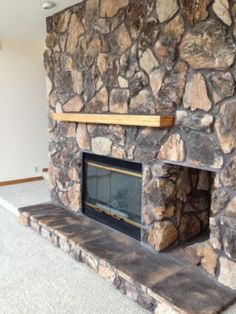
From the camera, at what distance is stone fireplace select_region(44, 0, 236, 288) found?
82.4 inches

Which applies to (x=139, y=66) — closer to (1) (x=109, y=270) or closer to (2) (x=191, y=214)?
(2) (x=191, y=214)

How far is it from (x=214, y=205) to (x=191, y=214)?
0.61 metres

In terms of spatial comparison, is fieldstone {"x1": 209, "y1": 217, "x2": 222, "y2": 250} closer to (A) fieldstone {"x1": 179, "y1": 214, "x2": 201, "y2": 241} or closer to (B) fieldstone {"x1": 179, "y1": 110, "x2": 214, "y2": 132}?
(A) fieldstone {"x1": 179, "y1": 214, "x2": 201, "y2": 241}

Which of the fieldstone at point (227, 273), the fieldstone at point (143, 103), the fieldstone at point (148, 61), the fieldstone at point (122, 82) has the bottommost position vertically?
the fieldstone at point (227, 273)

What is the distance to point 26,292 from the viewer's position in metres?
2.34

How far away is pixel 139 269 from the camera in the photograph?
2.33 metres

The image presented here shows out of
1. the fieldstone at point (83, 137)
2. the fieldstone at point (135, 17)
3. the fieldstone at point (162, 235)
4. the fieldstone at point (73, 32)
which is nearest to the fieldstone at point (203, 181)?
the fieldstone at point (162, 235)

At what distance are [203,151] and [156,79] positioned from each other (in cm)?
71

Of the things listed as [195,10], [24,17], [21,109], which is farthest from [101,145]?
[21,109]

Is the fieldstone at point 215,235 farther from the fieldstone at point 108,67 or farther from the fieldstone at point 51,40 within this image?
the fieldstone at point 51,40

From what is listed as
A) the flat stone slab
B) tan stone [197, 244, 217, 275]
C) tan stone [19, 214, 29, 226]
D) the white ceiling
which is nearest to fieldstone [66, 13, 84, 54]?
the white ceiling

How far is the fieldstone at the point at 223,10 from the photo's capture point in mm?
1976

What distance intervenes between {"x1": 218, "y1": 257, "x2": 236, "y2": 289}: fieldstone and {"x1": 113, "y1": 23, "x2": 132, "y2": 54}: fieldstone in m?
1.90

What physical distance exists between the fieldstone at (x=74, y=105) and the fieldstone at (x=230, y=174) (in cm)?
181
